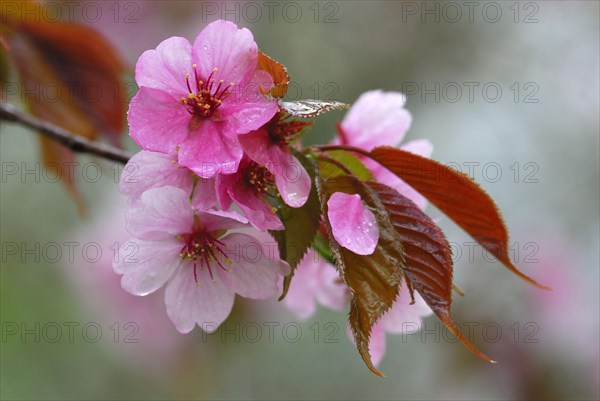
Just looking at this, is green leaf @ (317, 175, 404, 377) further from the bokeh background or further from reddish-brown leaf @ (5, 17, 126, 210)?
the bokeh background

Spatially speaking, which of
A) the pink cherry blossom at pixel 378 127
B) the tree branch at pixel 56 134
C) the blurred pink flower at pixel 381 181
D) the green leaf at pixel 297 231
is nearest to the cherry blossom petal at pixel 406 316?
the blurred pink flower at pixel 381 181

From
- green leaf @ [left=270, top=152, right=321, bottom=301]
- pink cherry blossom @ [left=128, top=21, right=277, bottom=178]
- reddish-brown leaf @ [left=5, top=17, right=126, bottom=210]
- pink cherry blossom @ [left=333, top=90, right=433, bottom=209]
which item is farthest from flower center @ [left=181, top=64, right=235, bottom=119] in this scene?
reddish-brown leaf @ [left=5, top=17, right=126, bottom=210]

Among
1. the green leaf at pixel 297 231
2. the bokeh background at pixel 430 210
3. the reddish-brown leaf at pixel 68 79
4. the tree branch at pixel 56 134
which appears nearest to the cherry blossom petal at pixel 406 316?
the green leaf at pixel 297 231

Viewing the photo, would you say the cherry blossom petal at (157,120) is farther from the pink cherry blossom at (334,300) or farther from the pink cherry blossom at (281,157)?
the pink cherry blossom at (334,300)

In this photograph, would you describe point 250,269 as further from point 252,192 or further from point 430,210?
point 430,210

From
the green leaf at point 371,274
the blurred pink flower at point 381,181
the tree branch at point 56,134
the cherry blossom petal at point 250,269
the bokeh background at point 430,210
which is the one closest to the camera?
the green leaf at point 371,274

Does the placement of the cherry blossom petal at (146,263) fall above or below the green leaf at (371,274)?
below

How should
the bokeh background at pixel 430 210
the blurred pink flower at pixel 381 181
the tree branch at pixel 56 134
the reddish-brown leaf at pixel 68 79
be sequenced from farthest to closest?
1. the bokeh background at pixel 430 210
2. the reddish-brown leaf at pixel 68 79
3. the tree branch at pixel 56 134
4. the blurred pink flower at pixel 381 181

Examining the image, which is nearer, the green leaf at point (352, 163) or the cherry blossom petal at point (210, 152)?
the cherry blossom petal at point (210, 152)
